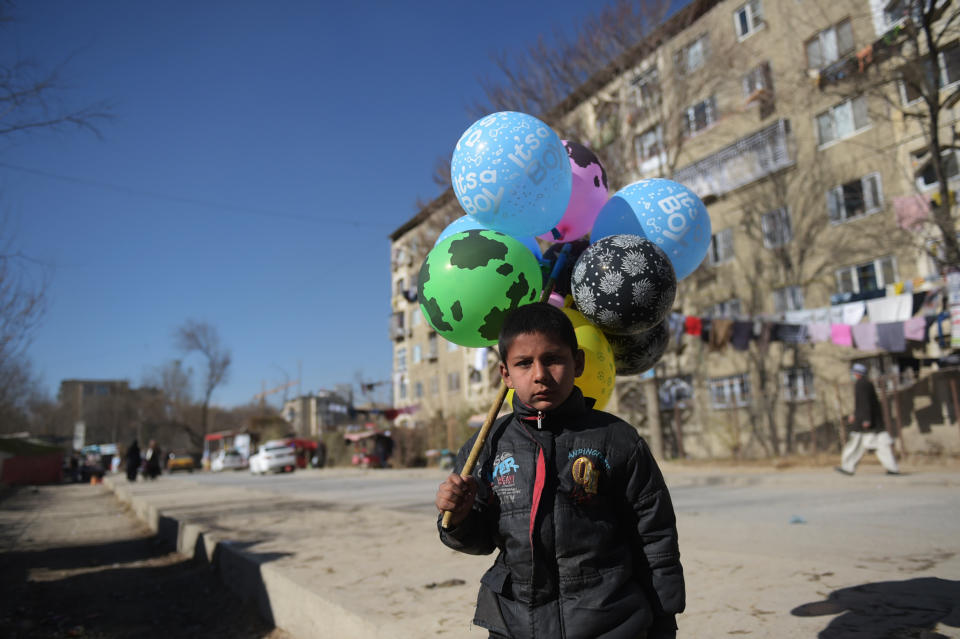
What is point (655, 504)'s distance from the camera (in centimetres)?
186

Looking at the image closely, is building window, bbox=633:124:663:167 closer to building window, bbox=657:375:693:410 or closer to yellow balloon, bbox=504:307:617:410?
building window, bbox=657:375:693:410

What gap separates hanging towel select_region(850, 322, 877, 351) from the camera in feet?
46.5

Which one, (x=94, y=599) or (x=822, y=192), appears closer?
(x=94, y=599)

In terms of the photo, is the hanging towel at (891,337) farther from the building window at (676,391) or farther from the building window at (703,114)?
the building window at (703,114)

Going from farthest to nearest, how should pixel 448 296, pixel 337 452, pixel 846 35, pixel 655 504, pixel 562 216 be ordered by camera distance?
pixel 337 452, pixel 846 35, pixel 562 216, pixel 448 296, pixel 655 504

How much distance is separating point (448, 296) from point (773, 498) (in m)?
8.40

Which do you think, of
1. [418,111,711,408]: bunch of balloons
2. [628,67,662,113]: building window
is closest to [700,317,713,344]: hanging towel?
[628,67,662,113]: building window

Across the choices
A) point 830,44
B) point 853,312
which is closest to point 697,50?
point 830,44

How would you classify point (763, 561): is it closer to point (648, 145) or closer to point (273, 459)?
point (648, 145)

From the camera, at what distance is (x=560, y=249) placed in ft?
11.0

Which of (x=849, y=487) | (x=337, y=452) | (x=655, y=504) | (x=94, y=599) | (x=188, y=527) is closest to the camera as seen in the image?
(x=655, y=504)

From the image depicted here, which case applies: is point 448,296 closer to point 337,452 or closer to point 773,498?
point 773,498

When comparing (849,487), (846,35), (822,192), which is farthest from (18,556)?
(846,35)

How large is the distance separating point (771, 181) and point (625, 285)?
69.4 feet
